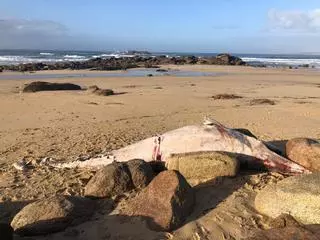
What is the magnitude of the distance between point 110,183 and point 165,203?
3.39ft

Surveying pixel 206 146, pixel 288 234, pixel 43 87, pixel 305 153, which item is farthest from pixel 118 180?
pixel 43 87

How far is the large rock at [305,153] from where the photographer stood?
601 cm

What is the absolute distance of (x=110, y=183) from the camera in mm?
5742

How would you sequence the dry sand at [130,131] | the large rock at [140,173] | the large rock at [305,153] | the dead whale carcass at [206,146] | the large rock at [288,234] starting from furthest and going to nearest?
1. the dead whale carcass at [206,146]
2. the large rock at [305,153]
3. the large rock at [140,173]
4. the dry sand at [130,131]
5. the large rock at [288,234]

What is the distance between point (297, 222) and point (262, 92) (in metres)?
14.6

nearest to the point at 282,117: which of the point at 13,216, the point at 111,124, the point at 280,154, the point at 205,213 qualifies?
the point at 111,124

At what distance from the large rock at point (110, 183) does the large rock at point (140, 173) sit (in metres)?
0.05

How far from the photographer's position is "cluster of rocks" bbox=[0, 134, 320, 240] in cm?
481

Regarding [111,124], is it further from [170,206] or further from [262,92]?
[262,92]

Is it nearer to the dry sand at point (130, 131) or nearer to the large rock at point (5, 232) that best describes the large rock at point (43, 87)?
the dry sand at point (130, 131)

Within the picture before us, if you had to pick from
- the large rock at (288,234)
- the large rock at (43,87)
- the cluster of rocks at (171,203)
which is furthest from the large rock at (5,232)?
the large rock at (43,87)

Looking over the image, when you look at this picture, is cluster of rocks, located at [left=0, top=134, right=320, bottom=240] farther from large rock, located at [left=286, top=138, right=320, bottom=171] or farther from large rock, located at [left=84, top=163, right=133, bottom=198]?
large rock, located at [left=286, top=138, right=320, bottom=171]

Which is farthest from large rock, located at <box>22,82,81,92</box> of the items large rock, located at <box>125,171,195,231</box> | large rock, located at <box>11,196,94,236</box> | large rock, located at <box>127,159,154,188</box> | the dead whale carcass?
large rock, located at <box>125,171,195,231</box>

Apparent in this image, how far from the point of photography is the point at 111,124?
11.1 metres
